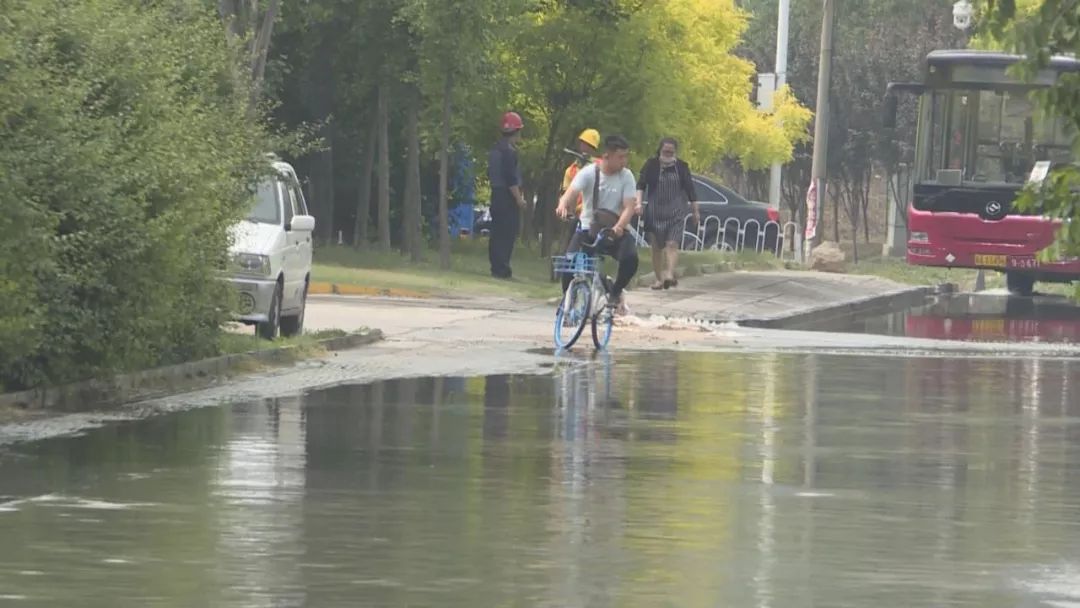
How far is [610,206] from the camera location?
77.7 feet

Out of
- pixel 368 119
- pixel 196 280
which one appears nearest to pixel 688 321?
pixel 196 280

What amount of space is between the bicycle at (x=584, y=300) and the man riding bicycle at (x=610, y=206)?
128 mm

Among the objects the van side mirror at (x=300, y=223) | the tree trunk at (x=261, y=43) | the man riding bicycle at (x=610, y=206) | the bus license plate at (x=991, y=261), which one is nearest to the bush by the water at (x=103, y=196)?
the van side mirror at (x=300, y=223)

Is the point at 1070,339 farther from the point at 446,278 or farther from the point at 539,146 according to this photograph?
the point at 539,146

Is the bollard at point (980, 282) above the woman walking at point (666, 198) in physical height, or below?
below

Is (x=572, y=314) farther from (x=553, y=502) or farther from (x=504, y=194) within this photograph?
(x=504, y=194)

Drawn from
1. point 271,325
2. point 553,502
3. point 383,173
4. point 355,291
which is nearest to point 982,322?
point 355,291

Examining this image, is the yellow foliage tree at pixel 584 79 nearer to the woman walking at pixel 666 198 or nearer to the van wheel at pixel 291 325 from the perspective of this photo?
the woman walking at pixel 666 198

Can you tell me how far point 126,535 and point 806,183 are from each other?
233ft

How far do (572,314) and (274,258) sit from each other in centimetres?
281

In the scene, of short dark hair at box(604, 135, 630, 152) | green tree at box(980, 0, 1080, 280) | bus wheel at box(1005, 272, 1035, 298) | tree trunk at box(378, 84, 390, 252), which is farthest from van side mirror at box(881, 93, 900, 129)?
green tree at box(980, 0, 1080, 280)

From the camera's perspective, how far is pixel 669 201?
1171 inches

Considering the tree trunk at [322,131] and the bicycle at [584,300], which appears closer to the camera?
the bicycle at [584,300]

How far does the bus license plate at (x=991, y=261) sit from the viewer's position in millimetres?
39344
